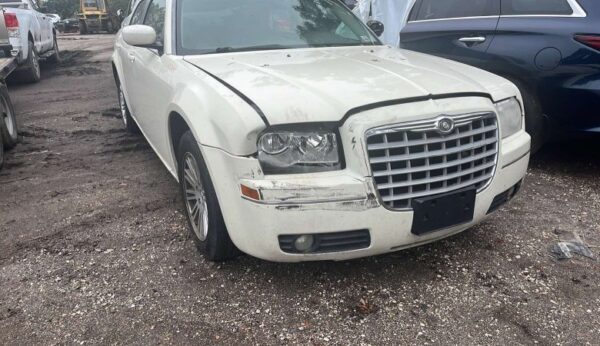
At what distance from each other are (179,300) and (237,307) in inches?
13.1

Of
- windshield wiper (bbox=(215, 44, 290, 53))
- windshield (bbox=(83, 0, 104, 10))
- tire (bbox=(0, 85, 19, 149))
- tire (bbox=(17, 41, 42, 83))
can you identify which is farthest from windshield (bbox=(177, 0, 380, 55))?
windshield (bbox=(83, 0, 104, 10))

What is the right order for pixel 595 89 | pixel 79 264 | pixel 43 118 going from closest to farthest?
pixel 79 264, pixel 595 89, pixel 43 118

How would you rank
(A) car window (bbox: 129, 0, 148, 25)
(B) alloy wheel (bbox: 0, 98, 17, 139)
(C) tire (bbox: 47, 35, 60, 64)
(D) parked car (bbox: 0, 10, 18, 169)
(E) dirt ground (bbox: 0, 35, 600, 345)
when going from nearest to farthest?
(E) dirt ground (bbox: 0, 35, 600, 345) < (A) car window (bbox: 129, 0, 148, 25) < (D) parked car (bbox: 0, 10, 18, 169) < (B) alloy wheel (bbox: 0, 98, 17, 139) < (C) tire (bbox: 47, 35, 60, 64)

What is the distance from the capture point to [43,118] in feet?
23.2

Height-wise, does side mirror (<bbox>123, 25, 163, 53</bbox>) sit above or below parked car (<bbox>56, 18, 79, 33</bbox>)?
above

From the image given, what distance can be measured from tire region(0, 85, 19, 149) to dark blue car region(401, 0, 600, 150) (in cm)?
465

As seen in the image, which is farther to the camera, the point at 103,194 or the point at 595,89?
the point at 103,194

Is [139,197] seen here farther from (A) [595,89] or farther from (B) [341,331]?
(A) [595,89]

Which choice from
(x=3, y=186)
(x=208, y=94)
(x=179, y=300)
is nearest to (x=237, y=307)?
(x=179, y=300)

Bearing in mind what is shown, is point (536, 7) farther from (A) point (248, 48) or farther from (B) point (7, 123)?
(B) point (7, 123)

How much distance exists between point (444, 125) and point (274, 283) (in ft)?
4.18

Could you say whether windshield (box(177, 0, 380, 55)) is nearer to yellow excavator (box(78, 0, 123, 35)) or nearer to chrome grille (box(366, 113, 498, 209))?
chrome grille (box(366, 113, 498, 209))

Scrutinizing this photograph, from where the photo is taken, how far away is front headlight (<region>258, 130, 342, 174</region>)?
2461mm

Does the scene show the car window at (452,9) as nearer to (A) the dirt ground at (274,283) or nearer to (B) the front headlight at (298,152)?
(A) the dirt ground at (274,283)
